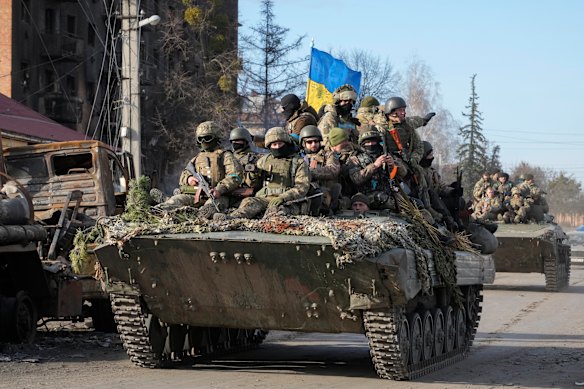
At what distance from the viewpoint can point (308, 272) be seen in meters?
10.1

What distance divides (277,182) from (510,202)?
14.9m

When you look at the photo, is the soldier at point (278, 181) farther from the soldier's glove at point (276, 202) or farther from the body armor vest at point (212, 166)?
the body armor vest at point (212, 166)

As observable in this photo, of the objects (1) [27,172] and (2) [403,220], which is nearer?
(2) [403,220]

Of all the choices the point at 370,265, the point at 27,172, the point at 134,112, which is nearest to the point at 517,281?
the point at 134,112

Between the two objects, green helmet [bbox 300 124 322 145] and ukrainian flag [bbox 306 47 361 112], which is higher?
ukrainian flag [bbox 306 47 361 112]

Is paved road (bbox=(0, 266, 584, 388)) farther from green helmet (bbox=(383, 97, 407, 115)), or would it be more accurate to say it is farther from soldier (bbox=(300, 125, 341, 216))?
green helmet (bbox=(383, 97, 407, 115))

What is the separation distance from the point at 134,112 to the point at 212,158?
10116 mm

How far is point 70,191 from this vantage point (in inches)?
603

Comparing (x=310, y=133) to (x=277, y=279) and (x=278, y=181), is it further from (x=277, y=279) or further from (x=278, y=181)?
(x=277, y=279)

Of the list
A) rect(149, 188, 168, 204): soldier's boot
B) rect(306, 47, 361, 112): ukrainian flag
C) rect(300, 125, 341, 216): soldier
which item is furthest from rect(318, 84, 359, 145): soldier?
rect(306, 47, 361, 112): ukrainian flag

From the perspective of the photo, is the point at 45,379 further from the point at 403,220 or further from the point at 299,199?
the point at 403,220

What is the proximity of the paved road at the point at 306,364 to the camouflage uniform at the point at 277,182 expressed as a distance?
150cm

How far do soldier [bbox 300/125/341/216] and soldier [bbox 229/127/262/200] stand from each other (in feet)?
1.67

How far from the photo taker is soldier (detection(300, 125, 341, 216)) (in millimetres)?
11648
